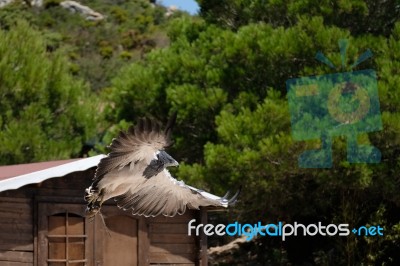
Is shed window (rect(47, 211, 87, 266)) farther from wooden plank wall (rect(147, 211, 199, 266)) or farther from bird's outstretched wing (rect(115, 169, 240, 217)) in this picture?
bird's outstretched wing (rect(115, 169, 240, 217))

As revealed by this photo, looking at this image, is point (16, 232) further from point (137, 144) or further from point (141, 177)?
point (137, 144)

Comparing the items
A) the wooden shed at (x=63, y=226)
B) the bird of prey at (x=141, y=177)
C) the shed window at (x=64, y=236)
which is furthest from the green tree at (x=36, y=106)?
the bird of prey at (x=141, y=177)

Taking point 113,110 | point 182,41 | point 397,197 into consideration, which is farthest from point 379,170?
A: point 113,110

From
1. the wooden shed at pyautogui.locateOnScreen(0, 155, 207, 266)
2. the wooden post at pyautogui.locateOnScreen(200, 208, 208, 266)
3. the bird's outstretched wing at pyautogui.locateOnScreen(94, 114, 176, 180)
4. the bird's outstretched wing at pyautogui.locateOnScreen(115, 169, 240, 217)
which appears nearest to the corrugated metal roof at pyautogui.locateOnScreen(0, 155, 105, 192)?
the wooden shed at pyautogui.locateOnScreen(0, 155, 207, 266)

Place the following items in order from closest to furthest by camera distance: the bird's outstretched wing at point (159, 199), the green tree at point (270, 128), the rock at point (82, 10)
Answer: the bird's outstretched wing at point (159, 199) < the green tree at point (270, 128) < the rock at point (82, 10)

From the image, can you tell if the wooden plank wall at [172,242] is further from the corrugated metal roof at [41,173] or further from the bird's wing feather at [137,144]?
the bird's wing feather at [137,144]

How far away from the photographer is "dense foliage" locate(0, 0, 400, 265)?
19375 mm

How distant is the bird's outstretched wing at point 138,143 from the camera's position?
11517 millimetres

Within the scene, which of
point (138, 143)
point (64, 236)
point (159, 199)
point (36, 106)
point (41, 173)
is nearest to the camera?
point (138, 143)

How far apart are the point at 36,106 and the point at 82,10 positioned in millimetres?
34012

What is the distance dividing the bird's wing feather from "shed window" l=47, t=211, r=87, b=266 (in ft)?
11.8

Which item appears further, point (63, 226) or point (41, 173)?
point (63, 226)

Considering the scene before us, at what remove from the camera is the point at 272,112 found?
19359mm

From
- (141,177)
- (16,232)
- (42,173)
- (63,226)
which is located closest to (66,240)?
(63,226)
